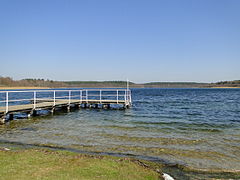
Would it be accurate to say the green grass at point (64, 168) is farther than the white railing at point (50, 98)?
No

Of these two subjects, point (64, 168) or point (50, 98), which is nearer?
point (64, 168)

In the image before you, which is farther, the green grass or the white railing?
the white railing

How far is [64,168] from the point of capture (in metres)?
5.51

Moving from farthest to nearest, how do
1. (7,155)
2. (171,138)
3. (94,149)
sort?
(171,138) → (94,149) → (7,155)

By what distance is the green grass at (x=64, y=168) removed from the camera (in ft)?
16.5

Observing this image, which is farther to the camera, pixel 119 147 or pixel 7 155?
pixel 119 147

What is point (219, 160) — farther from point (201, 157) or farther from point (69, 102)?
point (69, 102)

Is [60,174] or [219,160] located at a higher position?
[60,174]

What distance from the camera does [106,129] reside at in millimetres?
13188

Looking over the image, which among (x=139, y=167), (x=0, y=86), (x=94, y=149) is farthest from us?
(x=0, y=86)

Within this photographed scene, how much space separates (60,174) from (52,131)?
7812 mm

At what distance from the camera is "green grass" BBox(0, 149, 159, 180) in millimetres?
5016

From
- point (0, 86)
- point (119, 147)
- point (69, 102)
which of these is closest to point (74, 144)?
point (119, 147)

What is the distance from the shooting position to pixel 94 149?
8875 mm
